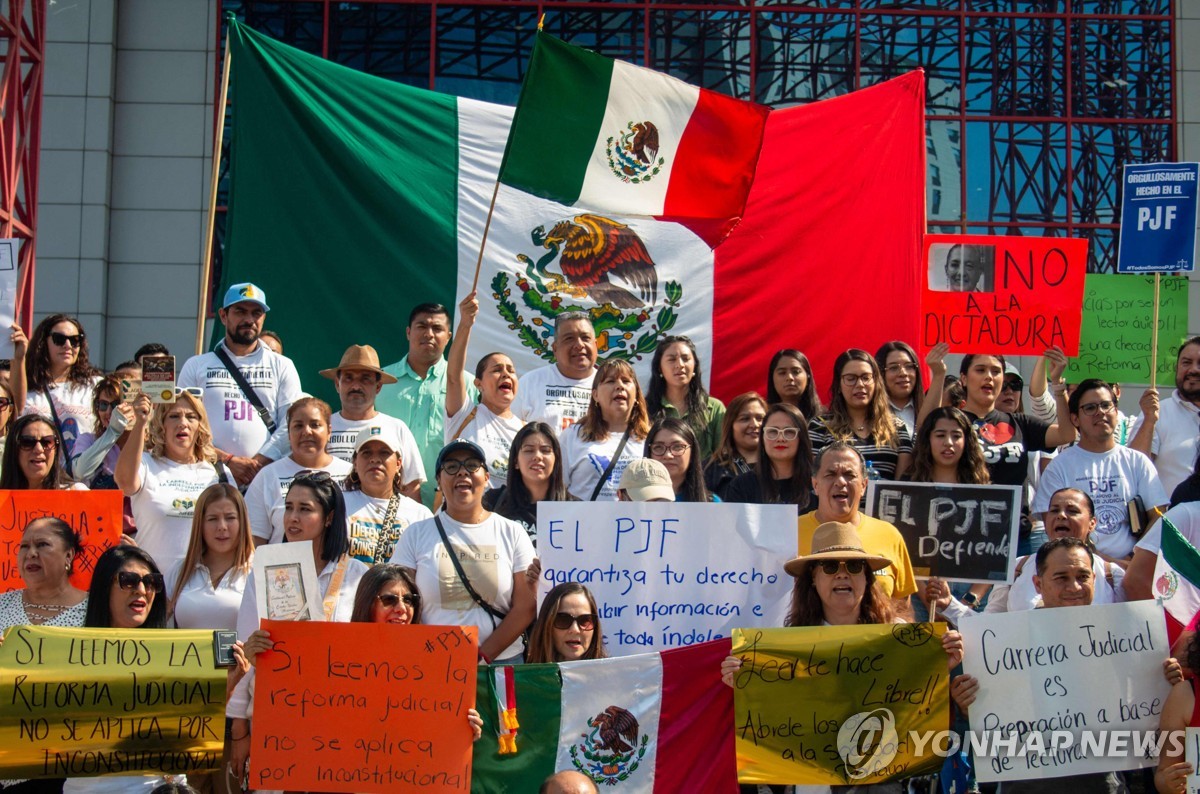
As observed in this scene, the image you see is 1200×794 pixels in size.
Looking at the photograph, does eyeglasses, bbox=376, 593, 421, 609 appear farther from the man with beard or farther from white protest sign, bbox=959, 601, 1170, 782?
white protest sign, bbox=959, 601, 1170, 782

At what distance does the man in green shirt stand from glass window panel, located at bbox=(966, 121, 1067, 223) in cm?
834

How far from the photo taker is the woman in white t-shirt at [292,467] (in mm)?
7184

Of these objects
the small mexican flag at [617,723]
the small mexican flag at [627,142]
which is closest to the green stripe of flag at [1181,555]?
the small mexican flag at [617,723]

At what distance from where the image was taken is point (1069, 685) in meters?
5.81

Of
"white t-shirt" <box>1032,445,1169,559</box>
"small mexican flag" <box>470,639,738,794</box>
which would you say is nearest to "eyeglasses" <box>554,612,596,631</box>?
"small mexican flag" <box>470,639,738,794</box>

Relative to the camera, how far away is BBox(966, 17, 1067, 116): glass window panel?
15453 mm

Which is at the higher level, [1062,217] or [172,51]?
[172,51]

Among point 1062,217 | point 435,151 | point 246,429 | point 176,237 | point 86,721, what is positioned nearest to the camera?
point 86,721

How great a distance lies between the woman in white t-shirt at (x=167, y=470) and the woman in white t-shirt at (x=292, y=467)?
212 millimetres

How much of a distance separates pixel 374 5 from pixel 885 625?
1092 cm

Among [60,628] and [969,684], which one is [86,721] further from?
[969,684]

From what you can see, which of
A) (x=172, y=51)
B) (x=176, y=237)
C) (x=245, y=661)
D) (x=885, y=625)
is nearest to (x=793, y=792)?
(x=885, y=625)

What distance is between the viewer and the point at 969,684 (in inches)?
228

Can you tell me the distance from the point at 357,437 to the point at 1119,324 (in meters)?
5.33
